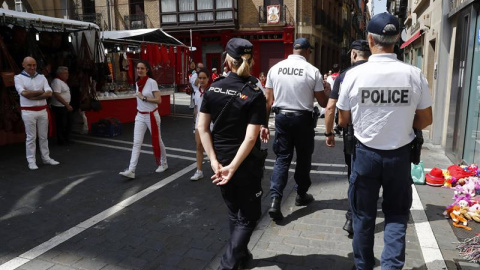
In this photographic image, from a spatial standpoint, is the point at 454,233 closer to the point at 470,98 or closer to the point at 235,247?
the point at 235,247

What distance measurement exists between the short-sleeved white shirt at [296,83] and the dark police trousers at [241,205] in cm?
156

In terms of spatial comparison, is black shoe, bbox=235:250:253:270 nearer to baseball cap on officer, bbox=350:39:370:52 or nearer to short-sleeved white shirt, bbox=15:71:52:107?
baseball cap on officer, bbox=350:39:370:52

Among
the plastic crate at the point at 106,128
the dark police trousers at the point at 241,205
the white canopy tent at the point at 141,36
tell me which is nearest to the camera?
the dark police trousers at the point at 241,205

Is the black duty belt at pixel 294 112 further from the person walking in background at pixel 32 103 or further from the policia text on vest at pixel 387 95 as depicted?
the person walking in background at pixel 32 103

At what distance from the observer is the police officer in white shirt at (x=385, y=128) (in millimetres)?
2645

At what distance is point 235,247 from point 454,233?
2485 mm

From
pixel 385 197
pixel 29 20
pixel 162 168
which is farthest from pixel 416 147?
pixel 29 20

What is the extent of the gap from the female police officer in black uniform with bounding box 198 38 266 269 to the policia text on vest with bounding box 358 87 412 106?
76cm

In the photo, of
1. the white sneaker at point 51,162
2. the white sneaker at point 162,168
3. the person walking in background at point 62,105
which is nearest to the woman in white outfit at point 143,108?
the white sneaker at point 162,168

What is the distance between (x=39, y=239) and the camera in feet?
12.8

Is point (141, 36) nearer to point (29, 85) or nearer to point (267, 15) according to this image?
point (29, 85)

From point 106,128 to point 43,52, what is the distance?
7.98ft

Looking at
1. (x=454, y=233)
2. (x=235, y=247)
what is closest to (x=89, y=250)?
(x=235, y=247)

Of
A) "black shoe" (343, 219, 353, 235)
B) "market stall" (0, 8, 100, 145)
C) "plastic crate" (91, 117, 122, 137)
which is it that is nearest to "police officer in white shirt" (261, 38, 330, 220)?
"black shoe" (343, 219, 353, 235)
